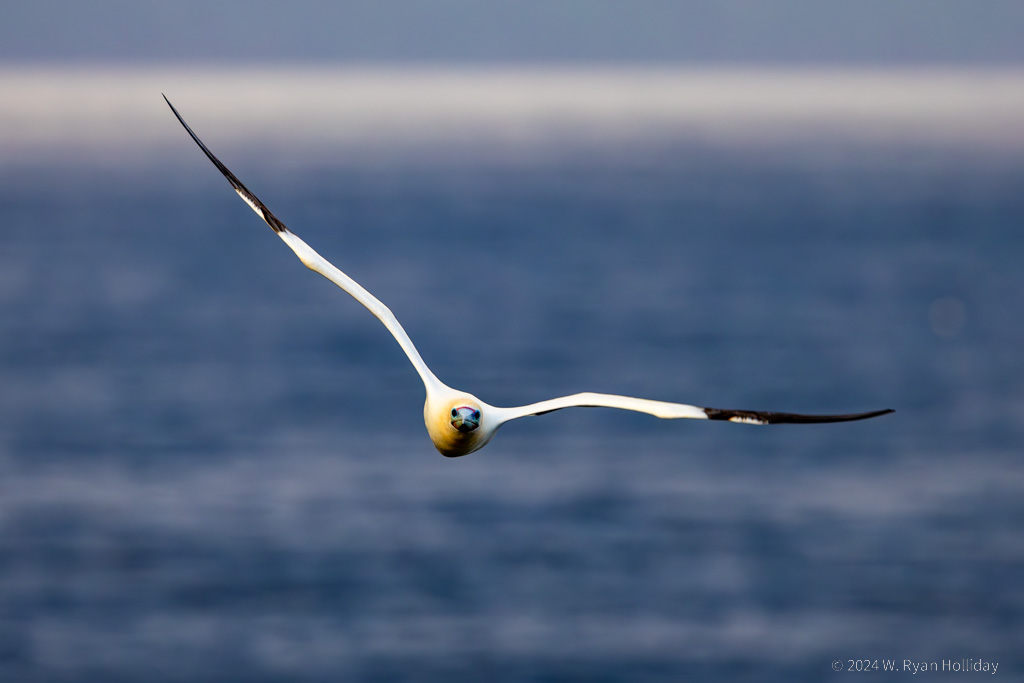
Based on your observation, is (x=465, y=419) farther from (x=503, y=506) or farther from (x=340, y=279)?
(x=503, y=506)

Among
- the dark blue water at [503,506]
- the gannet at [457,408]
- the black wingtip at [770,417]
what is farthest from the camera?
the dark blue water at [503,506]

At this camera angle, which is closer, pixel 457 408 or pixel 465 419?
pixel 465 419

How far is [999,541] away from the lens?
8025 cm

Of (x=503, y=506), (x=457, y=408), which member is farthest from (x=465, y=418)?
(x=503, y=506)

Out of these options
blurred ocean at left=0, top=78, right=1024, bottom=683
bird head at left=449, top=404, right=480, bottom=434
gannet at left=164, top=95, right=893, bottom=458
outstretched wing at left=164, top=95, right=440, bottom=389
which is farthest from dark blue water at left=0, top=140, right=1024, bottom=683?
bird head at left=449, top=404, right=480, bottom=434

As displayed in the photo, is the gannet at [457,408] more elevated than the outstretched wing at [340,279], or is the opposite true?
the outstretched wing at [340,279]

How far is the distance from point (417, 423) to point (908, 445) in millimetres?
27570

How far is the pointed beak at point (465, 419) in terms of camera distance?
3534 cm

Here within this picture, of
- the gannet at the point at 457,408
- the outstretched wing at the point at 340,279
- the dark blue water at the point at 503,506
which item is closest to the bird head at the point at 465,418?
the gannet at the point at 457,408

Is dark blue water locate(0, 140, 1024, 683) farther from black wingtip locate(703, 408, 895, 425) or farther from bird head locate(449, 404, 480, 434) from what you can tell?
black wingtip locate(703, 408, 895, 425)

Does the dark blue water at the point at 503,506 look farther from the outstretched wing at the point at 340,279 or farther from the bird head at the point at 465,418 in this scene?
the bird head at the point at 465,418

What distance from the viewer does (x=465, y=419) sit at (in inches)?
1390

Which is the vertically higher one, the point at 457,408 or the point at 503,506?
the point at 503,506

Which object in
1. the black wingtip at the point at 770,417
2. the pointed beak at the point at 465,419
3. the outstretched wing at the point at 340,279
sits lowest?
the black wingtip at the point at 770,417
